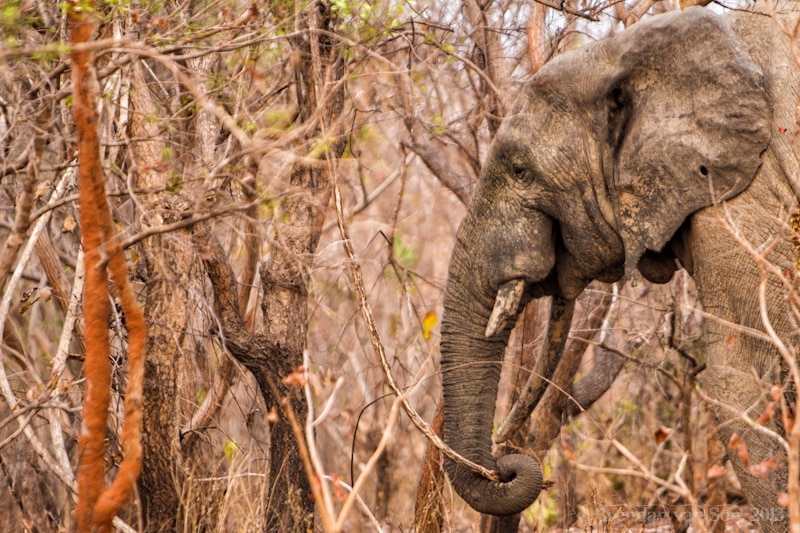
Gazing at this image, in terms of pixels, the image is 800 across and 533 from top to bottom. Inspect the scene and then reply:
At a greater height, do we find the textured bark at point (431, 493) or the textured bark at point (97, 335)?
the textured bark at point (97, 335)

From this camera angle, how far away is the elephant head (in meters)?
4.86

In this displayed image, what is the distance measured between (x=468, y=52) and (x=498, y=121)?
581 millimetres

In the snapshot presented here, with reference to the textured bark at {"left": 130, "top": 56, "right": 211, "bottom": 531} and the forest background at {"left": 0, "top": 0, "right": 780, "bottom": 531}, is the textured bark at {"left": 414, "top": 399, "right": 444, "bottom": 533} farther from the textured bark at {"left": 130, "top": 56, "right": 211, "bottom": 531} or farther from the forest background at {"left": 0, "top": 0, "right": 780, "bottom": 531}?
the textured bark at {"left": 130, "top": 56, "right": 211, "bottom": 531}

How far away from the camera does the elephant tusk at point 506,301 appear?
17.6 ft

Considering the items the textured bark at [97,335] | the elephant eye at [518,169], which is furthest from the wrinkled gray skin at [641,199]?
the textured bark at [97,335]

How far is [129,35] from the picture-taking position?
18.7ft

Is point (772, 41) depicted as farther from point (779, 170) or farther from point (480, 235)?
point (480, 235)

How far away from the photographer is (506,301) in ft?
17.6

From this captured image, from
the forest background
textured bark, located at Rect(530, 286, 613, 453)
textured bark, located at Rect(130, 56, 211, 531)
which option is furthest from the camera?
textured bark, located at Rect(530, 286, 613, 453)

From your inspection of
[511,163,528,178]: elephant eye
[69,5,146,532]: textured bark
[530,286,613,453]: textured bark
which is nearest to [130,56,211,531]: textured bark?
[69,5,146,532]: textured bark

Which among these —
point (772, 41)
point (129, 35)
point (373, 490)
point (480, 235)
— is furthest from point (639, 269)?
point (373, 490)

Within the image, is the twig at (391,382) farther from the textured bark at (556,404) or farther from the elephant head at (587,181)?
the textured bark at (556,404)

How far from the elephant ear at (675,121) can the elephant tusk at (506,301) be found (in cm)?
61

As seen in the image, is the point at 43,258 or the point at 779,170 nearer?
the point at 779,170
